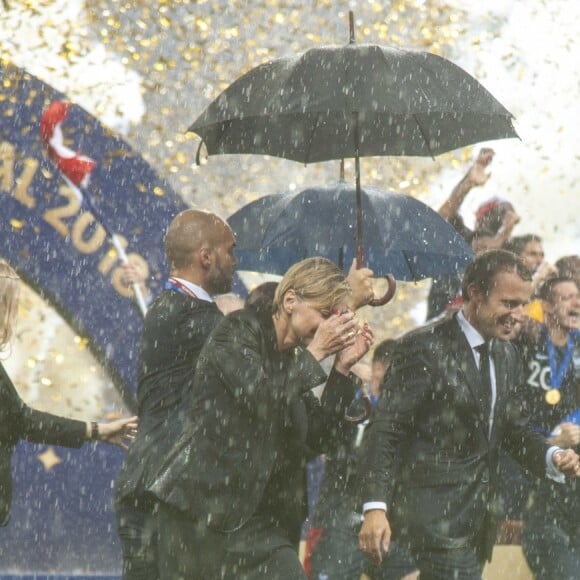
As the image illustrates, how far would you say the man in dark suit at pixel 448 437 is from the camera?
530 cm

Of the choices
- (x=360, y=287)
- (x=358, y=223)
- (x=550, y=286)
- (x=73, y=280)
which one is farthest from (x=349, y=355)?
(x=73, y=280)

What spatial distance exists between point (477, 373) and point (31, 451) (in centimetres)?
445

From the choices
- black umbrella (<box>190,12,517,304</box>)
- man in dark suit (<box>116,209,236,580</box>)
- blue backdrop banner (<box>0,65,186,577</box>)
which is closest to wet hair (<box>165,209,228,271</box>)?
man in dark suit (<box>116,209,236,580</box>)

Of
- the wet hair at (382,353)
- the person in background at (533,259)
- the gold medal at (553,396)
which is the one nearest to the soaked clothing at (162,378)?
the gold medal at (553,396)

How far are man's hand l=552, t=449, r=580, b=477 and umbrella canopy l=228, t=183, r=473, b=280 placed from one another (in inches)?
63.0

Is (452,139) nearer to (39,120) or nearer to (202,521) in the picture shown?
(202,521)

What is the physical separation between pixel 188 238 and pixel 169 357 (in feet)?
1.48

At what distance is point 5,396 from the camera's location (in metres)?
5.10

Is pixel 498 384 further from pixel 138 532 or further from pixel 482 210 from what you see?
pixel 482 210

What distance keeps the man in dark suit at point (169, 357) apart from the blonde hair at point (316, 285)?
32.9 inches

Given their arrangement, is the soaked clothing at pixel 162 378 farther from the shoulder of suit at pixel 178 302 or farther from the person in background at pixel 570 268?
the person in background at pixel 570 268

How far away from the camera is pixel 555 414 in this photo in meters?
7.26

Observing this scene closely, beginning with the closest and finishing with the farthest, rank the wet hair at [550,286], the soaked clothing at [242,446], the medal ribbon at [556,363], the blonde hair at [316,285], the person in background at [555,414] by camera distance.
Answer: the soaked clothing at [242,446] < the blonde hair at [316,285] < the person in background at [555,414] < the medal ribbon at [556,363] < the wet hair at [550,286]

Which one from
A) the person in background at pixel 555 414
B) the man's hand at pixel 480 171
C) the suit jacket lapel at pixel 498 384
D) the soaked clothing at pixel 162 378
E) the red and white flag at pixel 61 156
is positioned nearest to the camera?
the soaked clothing at pixel 162 378
